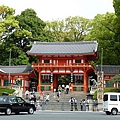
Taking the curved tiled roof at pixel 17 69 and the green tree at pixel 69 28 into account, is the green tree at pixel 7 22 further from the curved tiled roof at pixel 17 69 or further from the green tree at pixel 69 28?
the green tree at pixel 69 28

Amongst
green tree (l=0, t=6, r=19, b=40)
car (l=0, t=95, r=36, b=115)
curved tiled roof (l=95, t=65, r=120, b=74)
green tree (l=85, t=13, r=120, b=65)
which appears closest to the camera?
car (l=0, t=95, r=36, b=115)

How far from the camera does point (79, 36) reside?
82.0 m

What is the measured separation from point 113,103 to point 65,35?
5169 cm

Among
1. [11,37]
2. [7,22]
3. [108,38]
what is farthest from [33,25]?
[108,38]

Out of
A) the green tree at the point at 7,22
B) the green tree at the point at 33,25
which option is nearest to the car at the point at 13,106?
the green tree at the point at 7,22

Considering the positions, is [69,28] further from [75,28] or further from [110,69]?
[110,69]

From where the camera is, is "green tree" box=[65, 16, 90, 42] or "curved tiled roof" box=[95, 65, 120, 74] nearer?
"curved tiled roof" box=[95, 65, 120, 74]

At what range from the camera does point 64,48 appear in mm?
61219

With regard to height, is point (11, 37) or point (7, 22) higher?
point (7, 22)

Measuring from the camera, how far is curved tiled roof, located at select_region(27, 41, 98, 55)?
5919cm

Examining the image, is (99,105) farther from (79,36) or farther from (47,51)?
(79,36)

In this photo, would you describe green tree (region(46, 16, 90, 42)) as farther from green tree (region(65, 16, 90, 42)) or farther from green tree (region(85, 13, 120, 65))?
green tree (region(85, 13, 120, 65))

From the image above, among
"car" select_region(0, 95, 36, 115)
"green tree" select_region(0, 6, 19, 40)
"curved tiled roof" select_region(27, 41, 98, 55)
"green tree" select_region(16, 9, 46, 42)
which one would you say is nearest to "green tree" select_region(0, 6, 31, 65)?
"green tree" select_region(0, 6, 19, 40)

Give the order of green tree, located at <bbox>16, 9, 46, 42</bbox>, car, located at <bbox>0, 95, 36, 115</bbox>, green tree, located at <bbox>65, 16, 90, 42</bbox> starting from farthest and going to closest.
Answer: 1. green tree, located at <bbox>65, 16, 90, 42</bbox>
2. green tree, located at <bbox>16, 9, 46, 42</bbox>
3. car, located at <bbox>0, 95, 36, 115</bbox>
